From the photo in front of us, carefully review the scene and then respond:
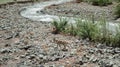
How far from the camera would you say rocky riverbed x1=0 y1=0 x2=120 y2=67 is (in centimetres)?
1028

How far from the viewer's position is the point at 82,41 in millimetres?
13117

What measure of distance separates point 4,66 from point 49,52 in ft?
5.94

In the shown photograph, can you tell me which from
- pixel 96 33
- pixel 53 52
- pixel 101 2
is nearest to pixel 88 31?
pixel 96 33

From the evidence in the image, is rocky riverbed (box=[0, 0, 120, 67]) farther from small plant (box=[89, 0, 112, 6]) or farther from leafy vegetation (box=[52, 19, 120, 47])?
small plant (box=[89, 0, 112, 6])

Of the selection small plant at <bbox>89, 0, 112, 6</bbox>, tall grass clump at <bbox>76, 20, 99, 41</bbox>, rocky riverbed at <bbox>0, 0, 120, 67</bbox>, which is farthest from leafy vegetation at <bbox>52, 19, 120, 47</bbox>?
small plant at <bbox>89, 0, 112, 6</bbox>

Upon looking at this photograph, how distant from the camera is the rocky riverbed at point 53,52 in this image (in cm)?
1028

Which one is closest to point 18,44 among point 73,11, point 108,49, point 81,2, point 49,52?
point 49,52

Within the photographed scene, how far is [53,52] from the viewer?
11.4 meters

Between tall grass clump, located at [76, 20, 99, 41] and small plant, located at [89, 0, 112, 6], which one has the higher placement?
tall grass clump, located at [76, 20, 99, 41]

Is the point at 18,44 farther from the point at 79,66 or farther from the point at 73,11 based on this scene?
the point at 73,11

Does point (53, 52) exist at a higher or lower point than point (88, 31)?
lower

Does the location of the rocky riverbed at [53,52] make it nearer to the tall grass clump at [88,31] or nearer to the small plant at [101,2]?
the tall grass clump at [88,31]

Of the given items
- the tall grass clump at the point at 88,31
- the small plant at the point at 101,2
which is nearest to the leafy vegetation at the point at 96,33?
the tall grass clump at the point at 88,31

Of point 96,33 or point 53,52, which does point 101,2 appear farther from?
point 53,52
